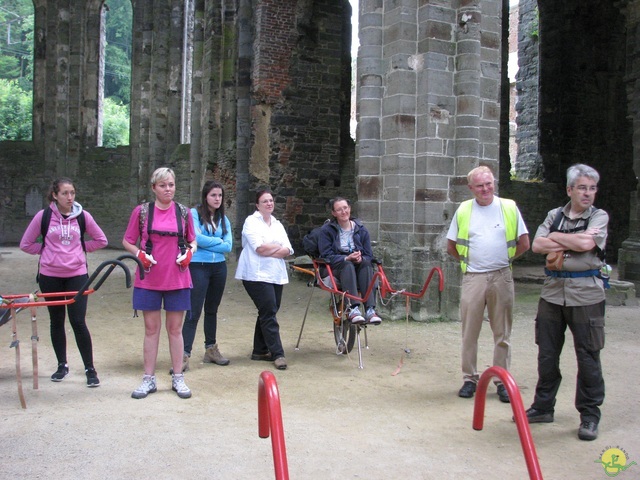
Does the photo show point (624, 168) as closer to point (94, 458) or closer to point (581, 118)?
point (581, 118)

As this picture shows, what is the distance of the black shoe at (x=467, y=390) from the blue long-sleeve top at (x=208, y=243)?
8.02ft

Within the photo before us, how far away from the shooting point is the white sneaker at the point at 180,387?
5211 millimetres

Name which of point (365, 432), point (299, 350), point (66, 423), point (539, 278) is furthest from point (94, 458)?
point (539, 278)

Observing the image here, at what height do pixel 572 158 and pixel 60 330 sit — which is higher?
pixel 572 158

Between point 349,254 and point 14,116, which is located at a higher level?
point 14,116

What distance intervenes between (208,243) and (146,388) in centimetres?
148

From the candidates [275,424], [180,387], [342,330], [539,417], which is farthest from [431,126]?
[275,424]

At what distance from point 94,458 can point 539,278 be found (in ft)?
40.6

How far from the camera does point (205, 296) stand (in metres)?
6.37

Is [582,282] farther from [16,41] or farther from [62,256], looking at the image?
[16,41]

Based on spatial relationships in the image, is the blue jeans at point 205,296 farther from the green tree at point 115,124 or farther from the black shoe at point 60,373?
the green tree at point 115,124

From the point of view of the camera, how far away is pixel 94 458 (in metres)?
3.87

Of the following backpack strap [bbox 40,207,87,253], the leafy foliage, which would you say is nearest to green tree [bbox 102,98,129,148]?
the leafy foliage

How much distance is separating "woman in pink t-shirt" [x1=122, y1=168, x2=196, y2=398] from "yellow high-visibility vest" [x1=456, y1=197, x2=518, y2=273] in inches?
87.0
